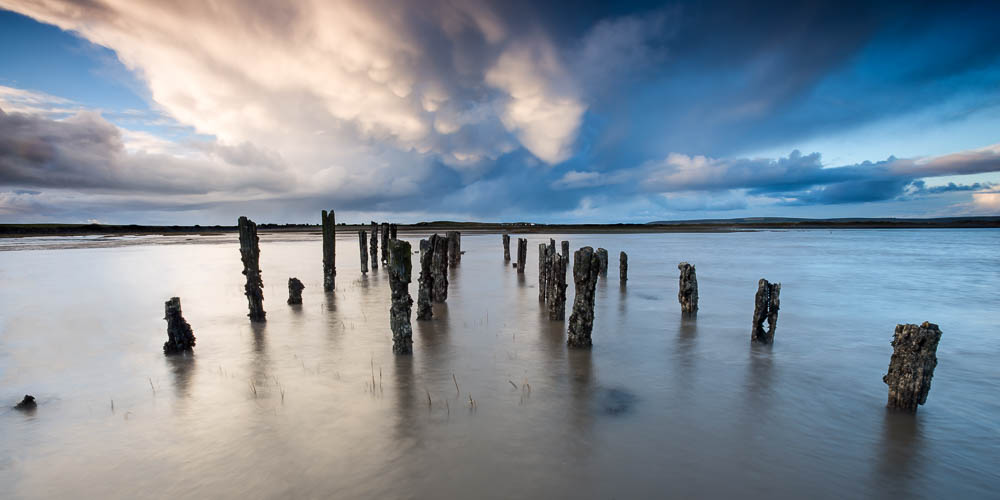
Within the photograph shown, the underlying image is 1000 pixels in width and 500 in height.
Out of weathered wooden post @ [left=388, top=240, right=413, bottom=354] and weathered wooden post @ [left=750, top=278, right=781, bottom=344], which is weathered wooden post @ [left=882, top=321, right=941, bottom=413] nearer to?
weathered wooden post @ [left=750, top=278, right=781, bottom=344]

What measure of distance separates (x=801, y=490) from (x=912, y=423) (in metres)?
2.94

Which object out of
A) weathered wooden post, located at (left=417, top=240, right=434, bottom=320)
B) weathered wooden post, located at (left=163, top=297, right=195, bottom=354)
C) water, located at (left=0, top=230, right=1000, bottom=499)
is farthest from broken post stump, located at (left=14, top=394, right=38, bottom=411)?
weathered wooden post, located at (left=417, top=240, right=434, bottom=320)

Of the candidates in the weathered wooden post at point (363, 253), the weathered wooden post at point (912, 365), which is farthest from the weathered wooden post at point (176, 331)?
the weathered wooden post at point (363, 253)

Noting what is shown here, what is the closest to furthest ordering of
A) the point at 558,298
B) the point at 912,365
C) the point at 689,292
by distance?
the point at 912,365 → the point at 558,298 → the point at 689,292

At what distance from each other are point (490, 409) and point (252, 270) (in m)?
9.05

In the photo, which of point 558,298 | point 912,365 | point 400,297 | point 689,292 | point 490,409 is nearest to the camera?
point 912,365

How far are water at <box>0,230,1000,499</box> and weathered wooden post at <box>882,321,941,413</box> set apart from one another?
11.5 inches

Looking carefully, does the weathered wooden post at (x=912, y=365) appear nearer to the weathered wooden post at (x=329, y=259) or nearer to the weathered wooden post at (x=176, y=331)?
the weathered wooden post at (x=176, y=331)

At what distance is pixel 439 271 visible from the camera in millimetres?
15242

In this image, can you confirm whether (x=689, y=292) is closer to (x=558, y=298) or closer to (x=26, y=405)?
(x=558, y=298)

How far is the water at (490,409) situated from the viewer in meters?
4.37

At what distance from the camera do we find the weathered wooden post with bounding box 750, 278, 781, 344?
9297 millimetres

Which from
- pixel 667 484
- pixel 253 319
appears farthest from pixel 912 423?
pixel 253 319

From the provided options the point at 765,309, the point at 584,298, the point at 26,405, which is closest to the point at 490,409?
the point at 584,298
